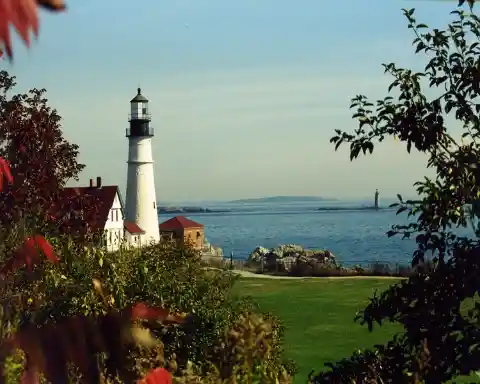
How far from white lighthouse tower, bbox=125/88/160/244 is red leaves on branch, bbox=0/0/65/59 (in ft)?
162

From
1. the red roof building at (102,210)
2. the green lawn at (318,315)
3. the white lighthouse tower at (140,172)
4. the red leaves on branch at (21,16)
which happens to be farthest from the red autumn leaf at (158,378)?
the white lighthouse tower at (140,172)

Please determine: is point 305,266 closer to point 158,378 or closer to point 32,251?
point 32,251

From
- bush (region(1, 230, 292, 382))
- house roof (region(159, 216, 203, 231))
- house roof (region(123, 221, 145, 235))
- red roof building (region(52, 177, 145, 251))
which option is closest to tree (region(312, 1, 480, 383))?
bush (region(1, 230, 292, 382))

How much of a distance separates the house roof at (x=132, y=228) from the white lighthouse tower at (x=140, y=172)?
16.3 inches

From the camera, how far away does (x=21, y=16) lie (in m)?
0.89

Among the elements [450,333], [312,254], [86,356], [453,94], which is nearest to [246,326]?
[86,356]

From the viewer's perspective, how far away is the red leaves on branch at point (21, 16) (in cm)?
86

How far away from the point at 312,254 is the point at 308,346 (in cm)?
4031

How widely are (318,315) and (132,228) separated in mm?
24636

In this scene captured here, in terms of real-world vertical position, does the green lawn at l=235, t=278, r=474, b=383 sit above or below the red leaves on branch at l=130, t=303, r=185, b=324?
below

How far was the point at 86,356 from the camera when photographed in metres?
1.00

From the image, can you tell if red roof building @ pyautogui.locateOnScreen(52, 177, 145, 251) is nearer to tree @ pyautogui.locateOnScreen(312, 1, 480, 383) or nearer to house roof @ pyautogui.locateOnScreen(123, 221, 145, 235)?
house roof @ pyautogui.locateOnScreen(123, 221, 145, 235)

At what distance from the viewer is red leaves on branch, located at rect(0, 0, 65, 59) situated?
0.86m

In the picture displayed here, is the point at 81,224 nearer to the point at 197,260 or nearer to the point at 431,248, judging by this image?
the point at 197,260
